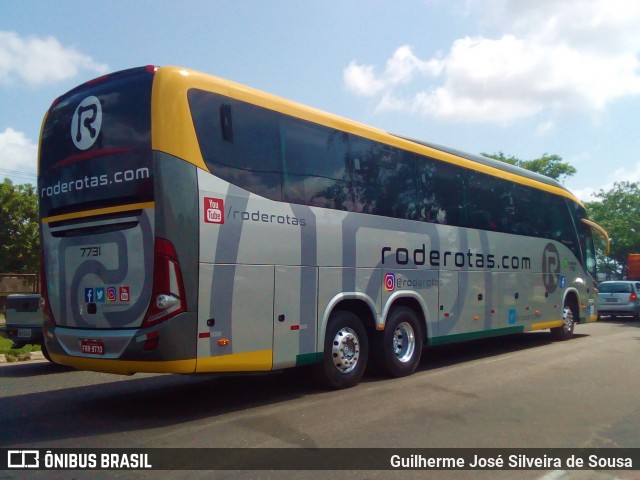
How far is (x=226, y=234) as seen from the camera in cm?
662

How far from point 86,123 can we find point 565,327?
12.8 metres

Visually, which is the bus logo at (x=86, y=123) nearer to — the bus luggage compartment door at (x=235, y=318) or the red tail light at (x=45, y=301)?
the red tail light at (x=45, y=301)

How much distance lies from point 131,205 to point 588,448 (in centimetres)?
545

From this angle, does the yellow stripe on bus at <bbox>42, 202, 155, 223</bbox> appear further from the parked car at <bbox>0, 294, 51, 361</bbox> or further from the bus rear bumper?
the parked car at <bbox>0, 294, 51, 361</bbox>

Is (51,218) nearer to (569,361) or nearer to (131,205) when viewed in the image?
(131,205)

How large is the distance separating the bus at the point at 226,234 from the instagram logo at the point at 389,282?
0.03m

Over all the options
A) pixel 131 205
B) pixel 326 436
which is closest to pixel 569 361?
pixel 326 436

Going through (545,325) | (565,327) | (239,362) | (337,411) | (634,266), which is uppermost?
(634,266)

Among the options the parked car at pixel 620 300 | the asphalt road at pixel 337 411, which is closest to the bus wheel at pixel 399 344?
the asphalt road at pixel 337 411

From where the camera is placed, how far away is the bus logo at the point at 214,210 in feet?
21.1

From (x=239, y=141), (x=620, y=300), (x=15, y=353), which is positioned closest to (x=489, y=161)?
(x=239, y=141)

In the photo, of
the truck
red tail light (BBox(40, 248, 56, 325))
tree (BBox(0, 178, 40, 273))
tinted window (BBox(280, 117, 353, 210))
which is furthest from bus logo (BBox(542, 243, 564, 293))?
the truck

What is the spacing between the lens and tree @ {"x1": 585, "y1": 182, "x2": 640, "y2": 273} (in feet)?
156

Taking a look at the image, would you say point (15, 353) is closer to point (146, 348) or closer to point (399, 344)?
point (146, 348)
